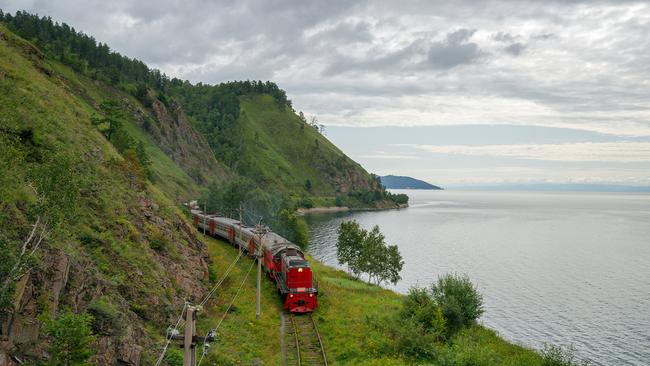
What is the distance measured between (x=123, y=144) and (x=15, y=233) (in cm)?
4662

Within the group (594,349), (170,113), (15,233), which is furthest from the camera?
(170,113)

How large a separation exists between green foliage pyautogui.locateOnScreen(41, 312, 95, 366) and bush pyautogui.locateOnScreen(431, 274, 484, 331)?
94.5 ft

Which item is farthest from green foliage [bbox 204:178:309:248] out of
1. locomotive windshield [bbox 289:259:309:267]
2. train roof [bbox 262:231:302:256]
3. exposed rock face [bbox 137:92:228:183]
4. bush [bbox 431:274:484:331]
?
locomotive windshield [bbox 289:259:309:267]

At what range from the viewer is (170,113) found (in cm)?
15888

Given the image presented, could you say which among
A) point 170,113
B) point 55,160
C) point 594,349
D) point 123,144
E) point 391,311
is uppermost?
point 170,113

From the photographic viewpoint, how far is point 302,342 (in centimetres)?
2862

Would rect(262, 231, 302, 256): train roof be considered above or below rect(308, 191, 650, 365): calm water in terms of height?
above

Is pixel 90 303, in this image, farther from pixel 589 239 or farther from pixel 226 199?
pixel 589 239

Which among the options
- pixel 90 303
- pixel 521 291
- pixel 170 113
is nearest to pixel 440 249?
pixel 521 291

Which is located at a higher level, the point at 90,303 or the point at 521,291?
the point at 90,303

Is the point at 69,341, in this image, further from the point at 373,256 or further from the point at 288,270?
the point at 373,256

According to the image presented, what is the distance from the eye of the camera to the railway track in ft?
84.6

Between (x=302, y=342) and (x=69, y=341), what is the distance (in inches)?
682

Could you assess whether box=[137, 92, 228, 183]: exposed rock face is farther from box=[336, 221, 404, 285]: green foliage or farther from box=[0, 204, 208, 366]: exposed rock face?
box=[0, 204, 208, 366]: exposed rock face
